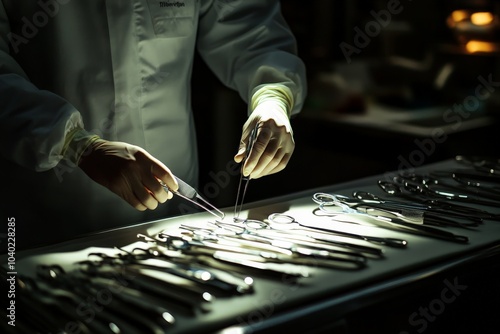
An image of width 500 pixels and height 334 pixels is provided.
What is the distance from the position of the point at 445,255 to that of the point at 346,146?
6.12 ft

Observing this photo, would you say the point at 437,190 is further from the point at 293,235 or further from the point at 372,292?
the point at 372,292

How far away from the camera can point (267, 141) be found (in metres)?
1.29

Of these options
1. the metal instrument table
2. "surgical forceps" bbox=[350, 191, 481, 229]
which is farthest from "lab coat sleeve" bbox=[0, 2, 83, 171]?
"surgical forceps" bbox=[350, 191, 481, 229]

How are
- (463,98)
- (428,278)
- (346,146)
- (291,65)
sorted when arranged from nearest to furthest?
(428,278) → (291,65) → (346,146) → (463,98)

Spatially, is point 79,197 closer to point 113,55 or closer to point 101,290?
point 113,55

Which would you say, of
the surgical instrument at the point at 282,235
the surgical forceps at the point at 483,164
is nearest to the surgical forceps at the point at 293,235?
the surgical instrument at the point at 282,235

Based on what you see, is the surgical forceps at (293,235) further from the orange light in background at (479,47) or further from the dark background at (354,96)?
the orange light in background at (479,47)

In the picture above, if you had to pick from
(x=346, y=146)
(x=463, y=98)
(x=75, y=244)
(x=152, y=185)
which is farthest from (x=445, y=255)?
(x=463, y=98)

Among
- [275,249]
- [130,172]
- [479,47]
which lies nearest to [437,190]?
[275,249]

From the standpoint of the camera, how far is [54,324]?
780 millimetres

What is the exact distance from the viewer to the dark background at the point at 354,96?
2805 mm

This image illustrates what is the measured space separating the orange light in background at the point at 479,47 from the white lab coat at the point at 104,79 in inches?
83.0

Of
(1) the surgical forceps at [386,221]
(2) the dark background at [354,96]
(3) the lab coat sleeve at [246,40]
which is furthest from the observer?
(2) the dark background at [354,96]

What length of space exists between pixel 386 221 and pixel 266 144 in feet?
0.97
